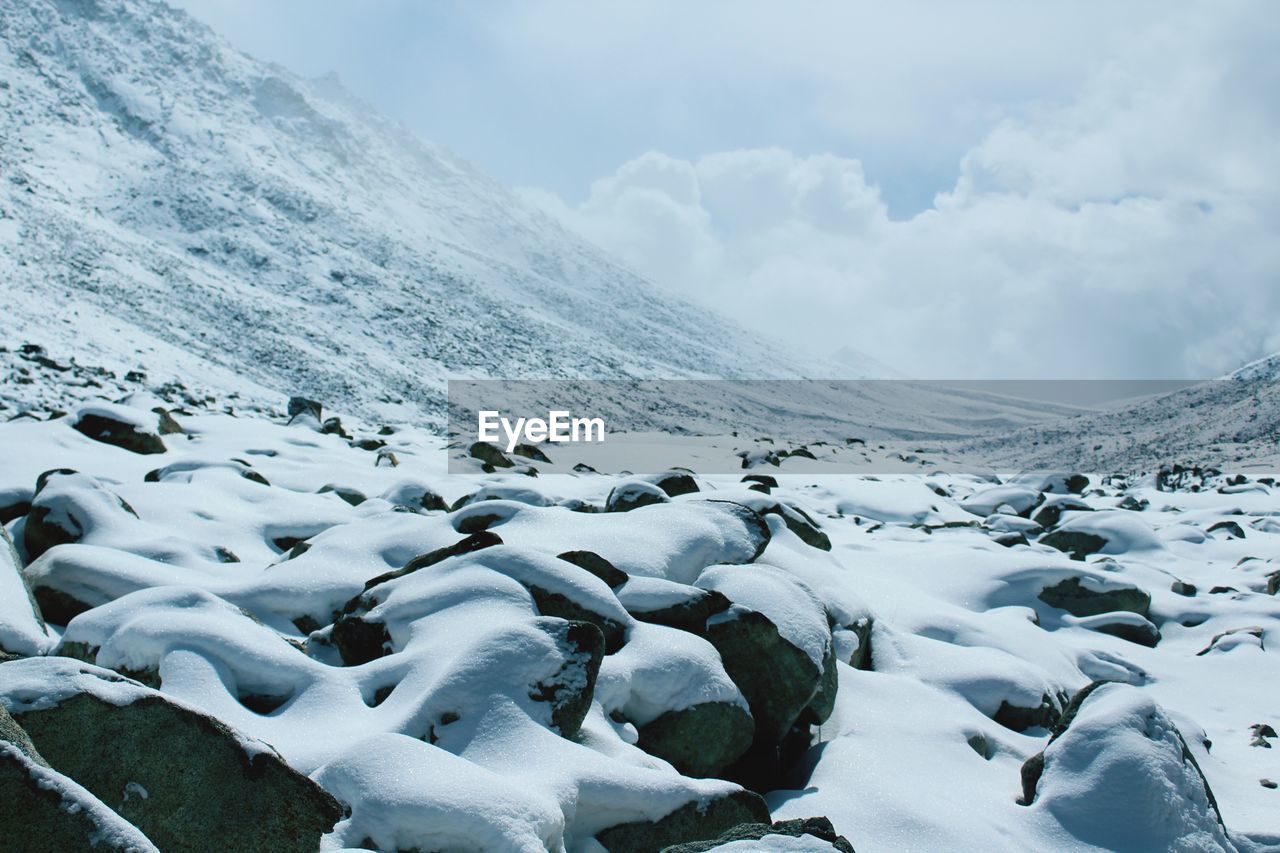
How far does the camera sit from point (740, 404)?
61156 millimetres

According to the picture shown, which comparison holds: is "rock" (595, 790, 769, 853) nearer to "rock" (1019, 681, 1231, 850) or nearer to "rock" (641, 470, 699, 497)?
"rock" (1019, 681, 1231, 850)

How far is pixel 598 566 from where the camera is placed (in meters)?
6.23

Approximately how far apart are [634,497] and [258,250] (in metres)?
56.2

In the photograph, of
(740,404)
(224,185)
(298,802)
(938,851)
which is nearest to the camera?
(298,802)

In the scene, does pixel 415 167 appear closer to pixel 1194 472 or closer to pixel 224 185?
pixel 224 185

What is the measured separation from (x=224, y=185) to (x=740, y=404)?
132 feet

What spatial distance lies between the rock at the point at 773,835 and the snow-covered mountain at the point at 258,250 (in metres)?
27.3

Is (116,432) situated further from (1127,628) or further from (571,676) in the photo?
(1127,628)

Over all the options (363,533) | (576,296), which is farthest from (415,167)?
(363,533)

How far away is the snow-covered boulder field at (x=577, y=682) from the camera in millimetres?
3389

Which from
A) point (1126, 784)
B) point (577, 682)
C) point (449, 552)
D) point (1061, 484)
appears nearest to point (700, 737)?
point (577, 682)

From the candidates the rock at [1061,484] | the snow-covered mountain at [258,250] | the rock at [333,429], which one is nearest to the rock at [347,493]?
the rock at [333,429]

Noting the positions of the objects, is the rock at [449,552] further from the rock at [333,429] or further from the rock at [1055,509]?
the rock at [333,429]

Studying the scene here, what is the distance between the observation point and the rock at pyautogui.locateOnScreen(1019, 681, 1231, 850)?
4.83 m
